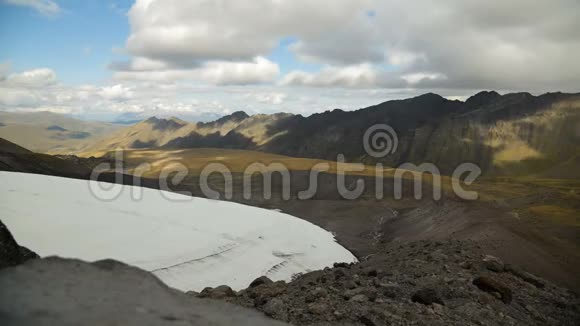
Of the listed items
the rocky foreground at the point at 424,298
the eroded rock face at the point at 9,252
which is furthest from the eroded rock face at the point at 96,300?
the rocky foreground at the point at 424,298

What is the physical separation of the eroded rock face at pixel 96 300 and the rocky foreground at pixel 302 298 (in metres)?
0.01

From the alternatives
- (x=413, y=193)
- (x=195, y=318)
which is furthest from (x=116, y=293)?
(x=413, y=193)

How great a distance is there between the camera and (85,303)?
4.62 meters

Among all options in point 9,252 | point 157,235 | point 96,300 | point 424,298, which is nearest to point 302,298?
point 424,298

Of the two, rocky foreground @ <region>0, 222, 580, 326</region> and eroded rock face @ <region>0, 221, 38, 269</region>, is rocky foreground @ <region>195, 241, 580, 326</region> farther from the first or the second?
eroded rock face @ <region>0, 221, 38, 269</region>

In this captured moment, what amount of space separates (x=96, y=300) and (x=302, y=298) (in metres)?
5.27

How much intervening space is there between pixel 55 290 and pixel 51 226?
474 inches

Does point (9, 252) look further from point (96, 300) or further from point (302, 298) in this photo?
point (302, 298)

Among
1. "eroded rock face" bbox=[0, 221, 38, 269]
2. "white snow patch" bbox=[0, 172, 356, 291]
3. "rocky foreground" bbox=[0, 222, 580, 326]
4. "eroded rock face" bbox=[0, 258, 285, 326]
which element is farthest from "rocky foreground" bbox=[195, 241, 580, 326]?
"eroded rock face" bbox=[0, 221, 38, 269]

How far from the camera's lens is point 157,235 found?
695 inches

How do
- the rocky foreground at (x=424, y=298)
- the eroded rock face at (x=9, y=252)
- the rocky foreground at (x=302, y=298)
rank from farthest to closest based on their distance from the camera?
the rocky foreground at (x=424, y=298) < the eroded rock face at (x=9, y=252) < the rocky foreground at (x=302, y=298)

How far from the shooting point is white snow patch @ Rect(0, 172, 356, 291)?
1450 centimetres

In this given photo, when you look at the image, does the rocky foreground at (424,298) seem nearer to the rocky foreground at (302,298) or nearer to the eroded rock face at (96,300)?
the rocky foreground at (302,298)

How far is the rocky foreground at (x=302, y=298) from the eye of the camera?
4.57m
